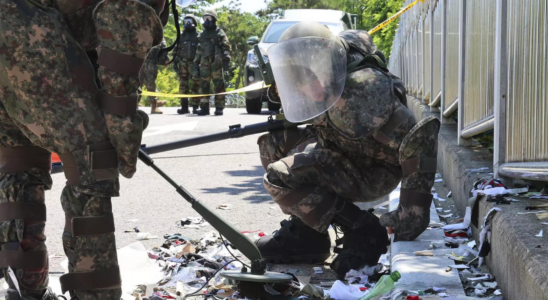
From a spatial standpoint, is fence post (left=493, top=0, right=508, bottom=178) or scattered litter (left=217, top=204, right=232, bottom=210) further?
scattered litter (left=217, top=204, right=232, bottom=210)

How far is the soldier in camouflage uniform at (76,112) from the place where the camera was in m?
2.80

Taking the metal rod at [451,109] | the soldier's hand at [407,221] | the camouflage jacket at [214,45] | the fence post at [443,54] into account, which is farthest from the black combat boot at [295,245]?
the camouflage jacket at [214,45]

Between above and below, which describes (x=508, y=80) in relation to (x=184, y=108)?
above

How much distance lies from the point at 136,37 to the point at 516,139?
173cm

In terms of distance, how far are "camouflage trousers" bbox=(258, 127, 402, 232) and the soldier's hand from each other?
0.24 meters

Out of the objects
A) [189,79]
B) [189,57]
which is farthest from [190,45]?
[189,79]

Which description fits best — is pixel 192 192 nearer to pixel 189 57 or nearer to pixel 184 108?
pixel 184 108

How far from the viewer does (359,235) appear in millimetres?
3857

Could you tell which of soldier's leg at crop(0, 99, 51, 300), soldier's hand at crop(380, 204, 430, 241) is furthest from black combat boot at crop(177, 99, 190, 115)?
soldier's leg at crop(0, 99, 51, 300)

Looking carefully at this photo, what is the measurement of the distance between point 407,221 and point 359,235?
0.25 metres

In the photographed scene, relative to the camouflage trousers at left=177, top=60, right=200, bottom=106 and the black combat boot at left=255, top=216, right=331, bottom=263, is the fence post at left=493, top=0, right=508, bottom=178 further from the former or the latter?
the camouflage trousers at left=177, top=60, right=200, bottom=106

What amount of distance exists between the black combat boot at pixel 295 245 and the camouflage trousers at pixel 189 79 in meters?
12.7

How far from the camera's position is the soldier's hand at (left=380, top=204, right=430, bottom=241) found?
12.3 ft

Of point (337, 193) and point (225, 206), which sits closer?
point (337, 193)
